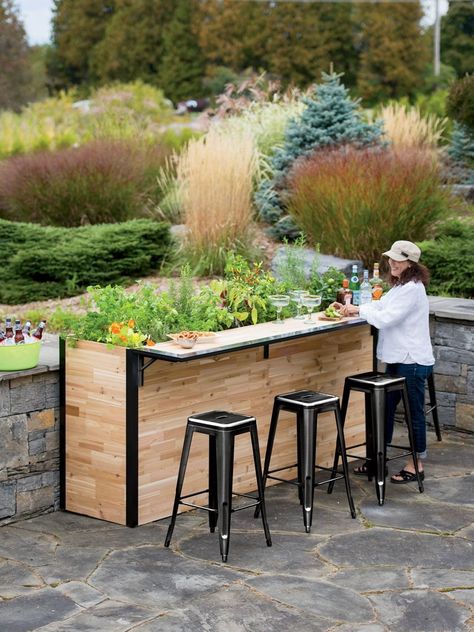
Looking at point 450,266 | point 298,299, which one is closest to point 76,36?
point 450,266

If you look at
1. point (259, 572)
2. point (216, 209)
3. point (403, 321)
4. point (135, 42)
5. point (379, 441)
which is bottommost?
point (259, 572)

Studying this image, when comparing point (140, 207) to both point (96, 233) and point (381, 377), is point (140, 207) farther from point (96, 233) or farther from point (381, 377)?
point (381, 377)

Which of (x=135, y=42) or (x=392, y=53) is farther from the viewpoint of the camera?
(x=135, y=42)

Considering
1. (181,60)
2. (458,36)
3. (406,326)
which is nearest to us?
(406,326)

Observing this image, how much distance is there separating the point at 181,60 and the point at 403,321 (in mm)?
40249

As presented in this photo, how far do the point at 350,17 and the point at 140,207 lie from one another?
107ft

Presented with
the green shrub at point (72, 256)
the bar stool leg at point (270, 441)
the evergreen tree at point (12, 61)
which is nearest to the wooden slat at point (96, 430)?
the bar stool leg at point (270, 441)

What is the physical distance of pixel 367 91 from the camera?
40.3 meters

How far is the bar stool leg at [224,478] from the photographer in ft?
17.5

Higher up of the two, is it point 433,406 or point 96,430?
point 96,430

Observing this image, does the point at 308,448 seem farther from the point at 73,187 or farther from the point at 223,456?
the point at 73,187

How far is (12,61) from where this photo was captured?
38.3 meters

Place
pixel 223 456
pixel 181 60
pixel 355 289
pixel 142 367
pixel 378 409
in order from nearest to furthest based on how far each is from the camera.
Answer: pixel 223 456, pixel 142 367, pixel 378 409, pixel 355 289, pixel 181 60

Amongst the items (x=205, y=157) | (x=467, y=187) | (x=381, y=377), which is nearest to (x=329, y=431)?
(x=381, y=377)
